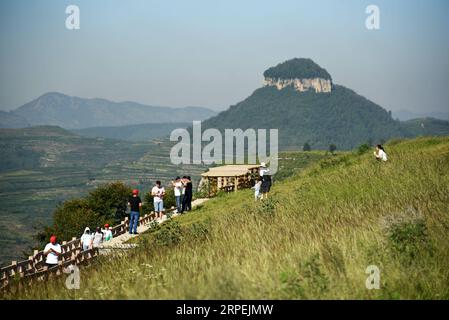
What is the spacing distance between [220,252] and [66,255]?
7687mm

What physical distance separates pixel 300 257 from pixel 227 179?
989 inches

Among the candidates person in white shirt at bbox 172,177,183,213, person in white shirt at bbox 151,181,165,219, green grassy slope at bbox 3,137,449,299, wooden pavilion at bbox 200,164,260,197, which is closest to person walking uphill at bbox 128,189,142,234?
person in white shirt at bbox 151,181,165,219

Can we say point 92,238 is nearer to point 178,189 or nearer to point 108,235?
point 108,235

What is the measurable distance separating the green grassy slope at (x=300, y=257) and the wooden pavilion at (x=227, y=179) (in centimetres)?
1898

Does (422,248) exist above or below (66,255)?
above

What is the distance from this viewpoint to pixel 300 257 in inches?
348

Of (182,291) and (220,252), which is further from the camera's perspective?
(220,252)

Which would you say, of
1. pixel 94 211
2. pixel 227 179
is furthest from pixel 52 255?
pixel 94 211

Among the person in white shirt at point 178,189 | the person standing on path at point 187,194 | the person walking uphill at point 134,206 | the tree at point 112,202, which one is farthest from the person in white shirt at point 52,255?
the tree at point 112,202

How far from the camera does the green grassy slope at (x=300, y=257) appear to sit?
303 inches
